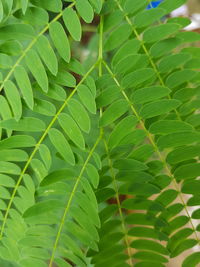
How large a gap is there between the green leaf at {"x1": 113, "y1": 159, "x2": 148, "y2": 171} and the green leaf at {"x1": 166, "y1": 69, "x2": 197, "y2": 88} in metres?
0.12

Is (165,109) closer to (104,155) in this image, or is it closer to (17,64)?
(104,155)

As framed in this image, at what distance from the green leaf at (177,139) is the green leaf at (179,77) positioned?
7cm

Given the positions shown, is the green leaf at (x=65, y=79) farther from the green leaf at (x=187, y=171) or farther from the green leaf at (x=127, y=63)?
the green leaf at (x=187, y=171)

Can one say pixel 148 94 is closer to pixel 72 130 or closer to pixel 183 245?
pixel 72 130

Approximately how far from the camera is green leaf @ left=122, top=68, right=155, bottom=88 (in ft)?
1.68

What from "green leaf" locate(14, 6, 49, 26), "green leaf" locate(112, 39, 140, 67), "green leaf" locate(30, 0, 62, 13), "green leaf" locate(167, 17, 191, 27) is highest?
"green leaf" locate(30, 0, 62, 13)

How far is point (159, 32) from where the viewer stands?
521mm

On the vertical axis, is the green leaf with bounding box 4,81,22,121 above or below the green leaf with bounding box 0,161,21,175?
above

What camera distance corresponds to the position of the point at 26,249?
544 mm

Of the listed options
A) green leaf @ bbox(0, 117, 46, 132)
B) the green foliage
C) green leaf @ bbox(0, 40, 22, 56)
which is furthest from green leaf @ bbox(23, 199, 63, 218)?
green leaf @ bbox(0, 40, 22, 56)

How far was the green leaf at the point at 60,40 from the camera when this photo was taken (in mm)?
514

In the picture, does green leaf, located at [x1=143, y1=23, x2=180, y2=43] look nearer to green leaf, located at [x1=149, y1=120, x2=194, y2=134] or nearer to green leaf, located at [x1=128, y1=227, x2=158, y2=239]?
green leaf, located at [x1=149, y1=120, x2=194, y2=134]

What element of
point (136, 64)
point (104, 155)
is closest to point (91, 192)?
point (104, 155)

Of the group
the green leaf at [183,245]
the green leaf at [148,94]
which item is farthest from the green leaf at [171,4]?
the green leaf at [183,245]
